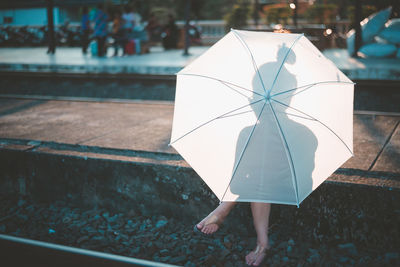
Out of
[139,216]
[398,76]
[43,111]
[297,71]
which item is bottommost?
[139,216]

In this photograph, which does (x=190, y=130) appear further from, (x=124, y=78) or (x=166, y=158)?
(x=124, y=78)

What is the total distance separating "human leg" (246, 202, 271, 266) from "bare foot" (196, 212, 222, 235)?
32 centimetres

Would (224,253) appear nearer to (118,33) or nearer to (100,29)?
(100,29)

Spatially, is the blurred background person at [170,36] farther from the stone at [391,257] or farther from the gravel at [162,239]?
the stone at [391,257]

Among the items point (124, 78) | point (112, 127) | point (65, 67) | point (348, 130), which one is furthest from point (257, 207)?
point (65, 67)

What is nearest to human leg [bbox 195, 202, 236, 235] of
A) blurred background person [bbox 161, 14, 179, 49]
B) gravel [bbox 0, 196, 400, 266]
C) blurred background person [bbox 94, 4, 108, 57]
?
gravel [bbox 0, 196, 400, 266]

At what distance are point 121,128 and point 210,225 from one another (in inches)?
72.6

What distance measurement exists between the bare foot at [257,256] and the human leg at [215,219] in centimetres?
32

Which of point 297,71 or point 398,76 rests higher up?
point 297,71

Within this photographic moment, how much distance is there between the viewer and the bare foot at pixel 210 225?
8.67ft

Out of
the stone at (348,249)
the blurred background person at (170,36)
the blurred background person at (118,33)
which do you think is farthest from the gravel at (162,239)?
the blurred background person at (170,36)

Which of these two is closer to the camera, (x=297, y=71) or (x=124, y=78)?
(x=297, y=71)

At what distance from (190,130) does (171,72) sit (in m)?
5.78

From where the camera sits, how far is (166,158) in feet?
10.2
